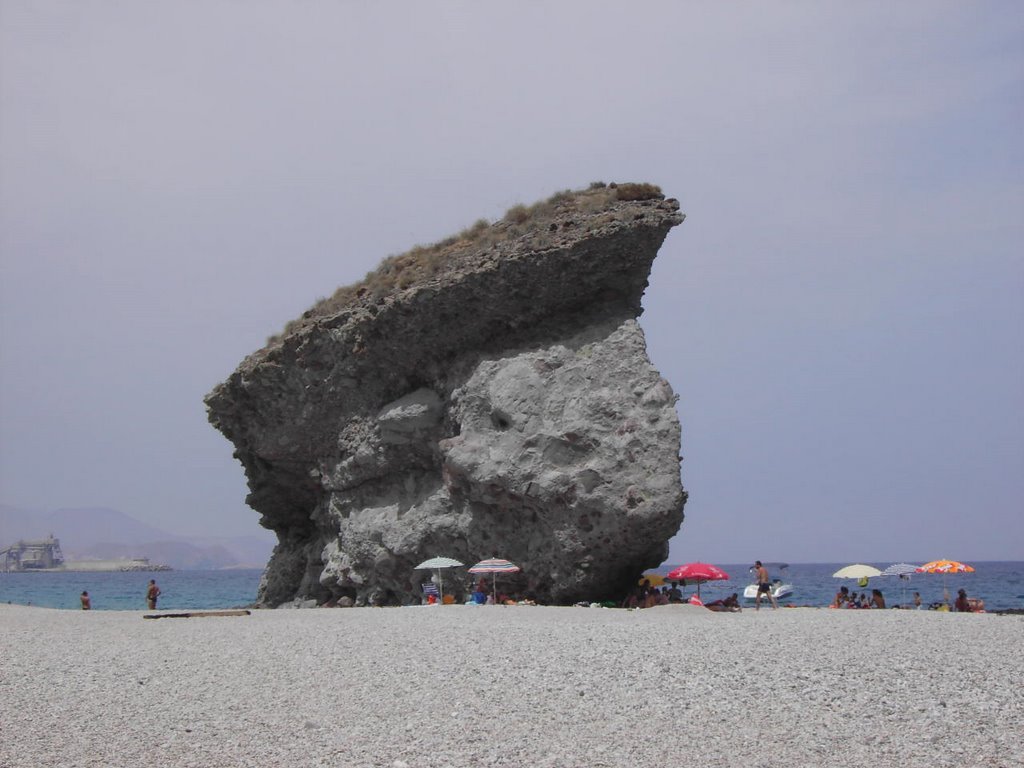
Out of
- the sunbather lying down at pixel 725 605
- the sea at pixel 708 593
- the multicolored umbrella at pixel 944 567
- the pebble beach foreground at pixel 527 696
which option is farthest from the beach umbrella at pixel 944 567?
the pebble beach foreground at pixel 527 696

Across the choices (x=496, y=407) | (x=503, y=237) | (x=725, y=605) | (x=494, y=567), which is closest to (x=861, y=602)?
(x=725, y=605)

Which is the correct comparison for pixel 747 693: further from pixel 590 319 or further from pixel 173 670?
pixel 590 319

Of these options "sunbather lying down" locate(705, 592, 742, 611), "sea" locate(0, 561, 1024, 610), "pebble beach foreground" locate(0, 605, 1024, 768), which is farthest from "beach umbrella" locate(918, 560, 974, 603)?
"pebble beach foreground" locate(0, 605, 1024, 768)

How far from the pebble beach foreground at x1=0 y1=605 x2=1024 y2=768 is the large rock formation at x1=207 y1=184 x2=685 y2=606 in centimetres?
666

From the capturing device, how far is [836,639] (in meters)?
14.5

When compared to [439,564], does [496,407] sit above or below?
above

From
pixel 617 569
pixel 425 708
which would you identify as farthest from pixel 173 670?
pixel 617 569

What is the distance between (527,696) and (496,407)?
14.5 meters

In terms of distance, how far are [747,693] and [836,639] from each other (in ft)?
14.5

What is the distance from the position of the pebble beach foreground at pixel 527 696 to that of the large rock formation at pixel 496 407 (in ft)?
21.8

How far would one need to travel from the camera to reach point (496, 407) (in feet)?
82.1

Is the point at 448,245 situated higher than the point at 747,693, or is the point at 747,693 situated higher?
the point at 448,245

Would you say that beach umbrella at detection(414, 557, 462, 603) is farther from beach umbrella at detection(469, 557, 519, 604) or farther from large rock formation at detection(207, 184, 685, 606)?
beach umbrella at detection(469, 557, 519, 604)

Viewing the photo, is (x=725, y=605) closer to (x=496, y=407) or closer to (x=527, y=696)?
(x=496, y=407)
